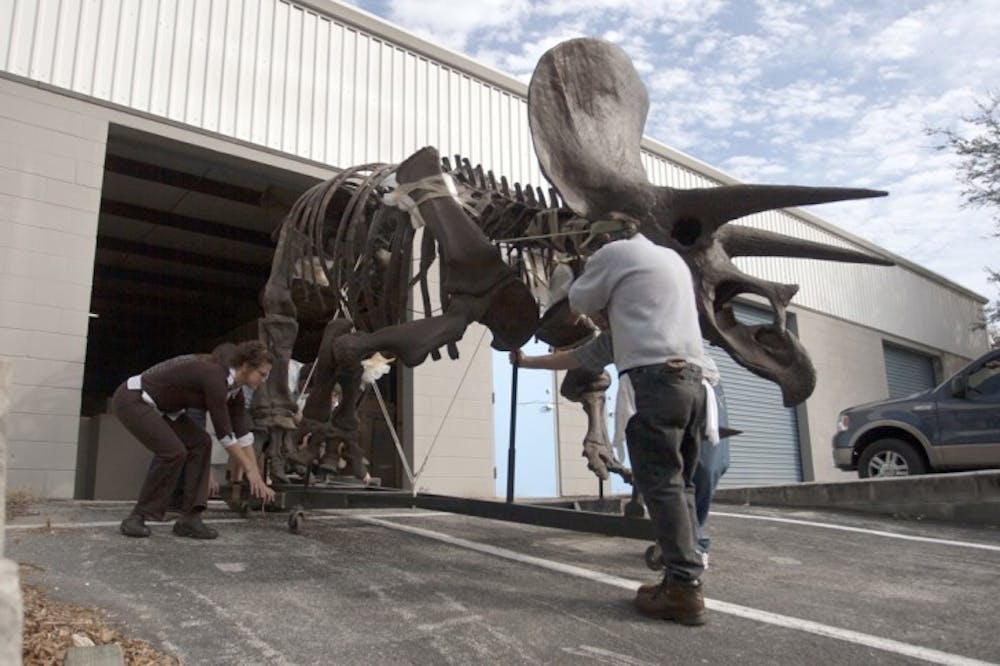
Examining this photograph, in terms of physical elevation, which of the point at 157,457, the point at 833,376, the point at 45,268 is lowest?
the point at 157,457

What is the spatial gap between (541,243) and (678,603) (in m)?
3.32

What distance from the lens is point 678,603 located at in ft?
11.5

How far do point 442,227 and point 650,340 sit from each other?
283cm

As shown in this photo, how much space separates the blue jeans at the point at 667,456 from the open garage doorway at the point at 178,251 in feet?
25.7

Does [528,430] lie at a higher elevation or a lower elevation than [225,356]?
lower

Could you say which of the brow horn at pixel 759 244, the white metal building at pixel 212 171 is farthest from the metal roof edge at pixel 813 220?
the brow horn at pixel 759 244

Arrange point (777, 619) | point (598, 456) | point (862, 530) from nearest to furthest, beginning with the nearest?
point (777, 619), point (598, 456), point (862, 530)

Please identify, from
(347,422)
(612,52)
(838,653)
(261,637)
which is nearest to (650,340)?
(838,653)

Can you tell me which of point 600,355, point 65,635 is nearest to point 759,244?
point 600,355

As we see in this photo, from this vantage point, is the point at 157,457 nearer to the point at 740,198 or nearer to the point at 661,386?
the point at 661,386

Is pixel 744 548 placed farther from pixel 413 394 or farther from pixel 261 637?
pixel 413 394

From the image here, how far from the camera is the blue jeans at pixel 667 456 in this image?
3.49 metres

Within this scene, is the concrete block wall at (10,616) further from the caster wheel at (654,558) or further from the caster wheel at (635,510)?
the caster wheel at (635,510)

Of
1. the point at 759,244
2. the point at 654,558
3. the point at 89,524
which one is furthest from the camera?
the point at 89,524
